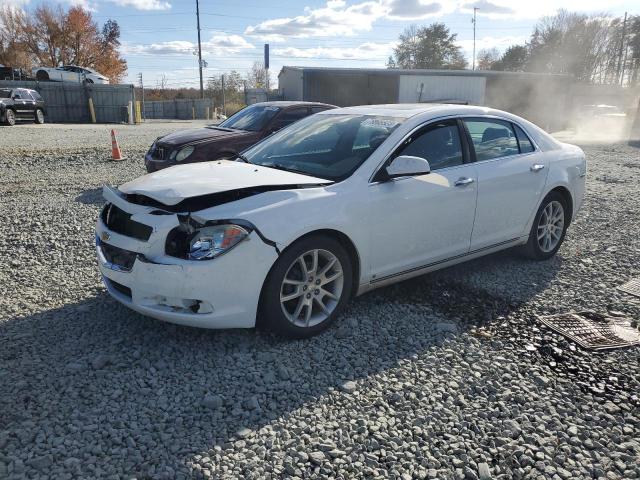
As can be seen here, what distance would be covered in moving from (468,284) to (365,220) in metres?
1.54

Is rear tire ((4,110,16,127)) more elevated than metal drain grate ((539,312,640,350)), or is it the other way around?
rear tire ((4,110,16,127))

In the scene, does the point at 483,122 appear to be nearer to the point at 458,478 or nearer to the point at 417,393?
the point at 417,393

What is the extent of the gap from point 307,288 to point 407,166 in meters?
1.14

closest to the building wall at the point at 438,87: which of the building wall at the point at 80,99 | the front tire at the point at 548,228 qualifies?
the building wall at the point at 80,99

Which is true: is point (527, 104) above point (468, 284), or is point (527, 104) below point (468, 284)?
above

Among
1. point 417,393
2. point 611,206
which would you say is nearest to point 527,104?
point 611,206

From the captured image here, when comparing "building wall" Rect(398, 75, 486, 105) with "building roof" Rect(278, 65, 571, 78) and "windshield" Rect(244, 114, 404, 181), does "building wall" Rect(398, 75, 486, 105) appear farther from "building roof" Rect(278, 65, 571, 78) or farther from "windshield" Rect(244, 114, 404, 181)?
"windshield" Rect(244, 114, 404, 181)

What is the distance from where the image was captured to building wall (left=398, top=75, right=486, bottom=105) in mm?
34406

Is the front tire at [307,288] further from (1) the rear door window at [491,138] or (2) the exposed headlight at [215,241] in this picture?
(1) the rear door window at [491,138]

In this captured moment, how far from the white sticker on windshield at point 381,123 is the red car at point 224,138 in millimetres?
3748

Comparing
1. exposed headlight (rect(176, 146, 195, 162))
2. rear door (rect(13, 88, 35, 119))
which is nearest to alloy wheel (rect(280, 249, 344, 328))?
exposed headlight (rect(176, 146, 195, 162))

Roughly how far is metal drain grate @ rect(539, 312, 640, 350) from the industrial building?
31.8 metres

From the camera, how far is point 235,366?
3.34 metres

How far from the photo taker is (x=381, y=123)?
171 inches
